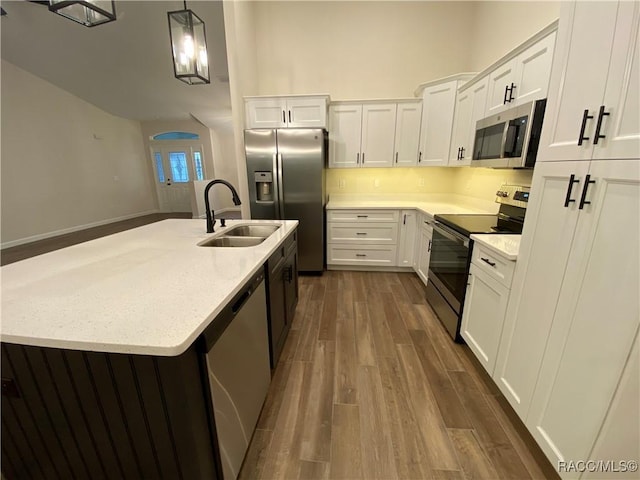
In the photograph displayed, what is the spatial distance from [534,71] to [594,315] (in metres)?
1.66

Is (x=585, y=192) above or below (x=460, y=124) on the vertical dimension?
below

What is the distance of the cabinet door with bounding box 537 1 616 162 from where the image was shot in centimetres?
91

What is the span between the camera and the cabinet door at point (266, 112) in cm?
314

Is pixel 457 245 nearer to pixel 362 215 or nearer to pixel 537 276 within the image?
pixel 537 276

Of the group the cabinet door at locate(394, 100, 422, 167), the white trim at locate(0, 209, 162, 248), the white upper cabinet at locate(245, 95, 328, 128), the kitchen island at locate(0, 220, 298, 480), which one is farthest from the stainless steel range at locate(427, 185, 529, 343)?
the white trim at locate(0, 209, 162, 248)

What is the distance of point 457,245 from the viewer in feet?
6.53

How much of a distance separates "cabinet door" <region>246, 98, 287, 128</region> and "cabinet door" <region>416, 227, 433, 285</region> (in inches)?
84.0

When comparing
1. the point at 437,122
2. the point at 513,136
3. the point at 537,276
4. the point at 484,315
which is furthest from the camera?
the point at 437,122

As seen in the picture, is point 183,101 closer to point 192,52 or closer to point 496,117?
point 192,52

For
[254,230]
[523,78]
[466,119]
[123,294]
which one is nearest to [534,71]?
[523,78]

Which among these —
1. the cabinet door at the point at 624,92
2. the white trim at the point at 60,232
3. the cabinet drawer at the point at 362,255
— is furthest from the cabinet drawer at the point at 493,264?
the white trim at the point at 60,232

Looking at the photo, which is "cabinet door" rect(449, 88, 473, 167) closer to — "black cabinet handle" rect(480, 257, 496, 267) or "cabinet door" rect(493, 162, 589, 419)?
"black cabinet handle" rect(480, 257, 496, 267)

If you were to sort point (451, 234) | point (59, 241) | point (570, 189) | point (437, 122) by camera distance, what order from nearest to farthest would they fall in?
point (570, 189), point (451, 234), point (437, 122), point (59, 241)

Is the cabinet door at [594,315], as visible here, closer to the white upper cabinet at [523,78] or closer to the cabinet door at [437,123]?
the white upper cabinet at [523,78]
